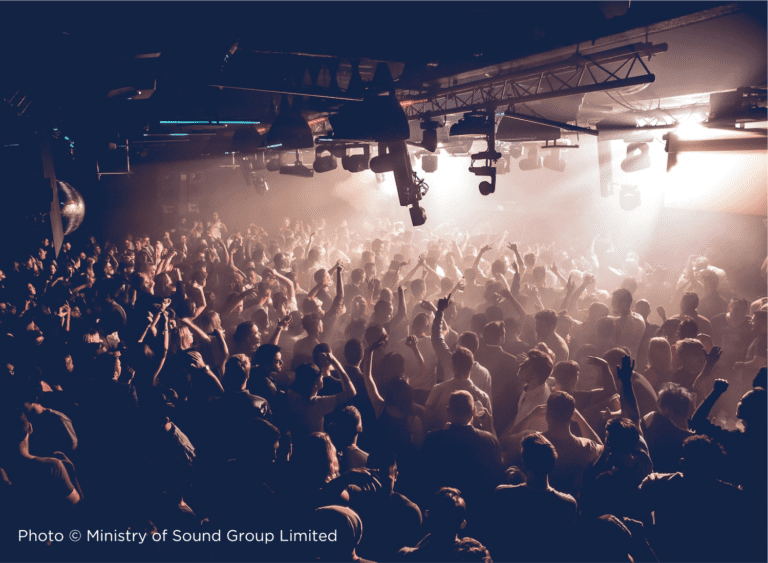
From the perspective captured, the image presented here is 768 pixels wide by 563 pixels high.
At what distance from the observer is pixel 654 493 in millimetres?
1907

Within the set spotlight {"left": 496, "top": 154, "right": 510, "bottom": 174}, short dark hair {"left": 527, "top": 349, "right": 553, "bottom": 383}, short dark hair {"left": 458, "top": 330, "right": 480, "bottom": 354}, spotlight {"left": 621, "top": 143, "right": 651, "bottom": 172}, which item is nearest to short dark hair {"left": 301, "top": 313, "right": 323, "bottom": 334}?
short dark hair {"left": 458, "top": 330, "right": 480, "bottom": 354}

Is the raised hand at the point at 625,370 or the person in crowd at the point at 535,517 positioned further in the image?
the raised hand at the point at 625,370

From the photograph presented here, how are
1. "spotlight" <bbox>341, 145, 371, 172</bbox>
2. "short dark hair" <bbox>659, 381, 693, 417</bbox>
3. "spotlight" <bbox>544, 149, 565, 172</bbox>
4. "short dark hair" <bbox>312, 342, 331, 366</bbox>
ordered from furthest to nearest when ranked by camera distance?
"spotlight" <bbox>544, 149, 565, 172</bbox>
"spotlight" <bbox>341, 145, 371, 172</bbox>
"short dark hair" <bbox>312, 342, 331, 366</bbox>
"short dark hair" <bbox>659, 381, 693, 417</bbox>

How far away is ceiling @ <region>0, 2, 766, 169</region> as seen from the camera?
2.55 metres

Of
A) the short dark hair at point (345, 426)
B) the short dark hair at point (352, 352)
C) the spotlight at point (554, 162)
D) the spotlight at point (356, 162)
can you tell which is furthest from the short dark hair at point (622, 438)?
the spotlight at point (554, 162)

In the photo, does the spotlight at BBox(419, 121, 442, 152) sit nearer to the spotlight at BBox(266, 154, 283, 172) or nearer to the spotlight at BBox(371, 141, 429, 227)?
the spotlight at BBox(371, 141, 429, 227)

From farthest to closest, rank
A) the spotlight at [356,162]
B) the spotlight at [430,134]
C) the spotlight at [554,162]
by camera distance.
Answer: the spotlight at [554,162], the spotlight at [356,162], the spotlight at [430,134]

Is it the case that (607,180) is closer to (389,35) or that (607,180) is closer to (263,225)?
(389,35)

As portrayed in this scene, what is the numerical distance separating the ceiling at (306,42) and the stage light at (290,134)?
0.55 metres

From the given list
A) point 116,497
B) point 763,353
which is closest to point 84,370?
point 116,497

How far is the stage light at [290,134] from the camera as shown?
4438 millimetres

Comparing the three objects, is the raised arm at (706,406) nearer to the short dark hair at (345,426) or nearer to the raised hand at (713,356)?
the raised hand at (713,356)

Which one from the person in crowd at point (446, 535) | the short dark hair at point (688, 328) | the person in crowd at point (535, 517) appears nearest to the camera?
the person in crowd at point (446, 535)

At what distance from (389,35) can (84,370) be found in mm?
2999
